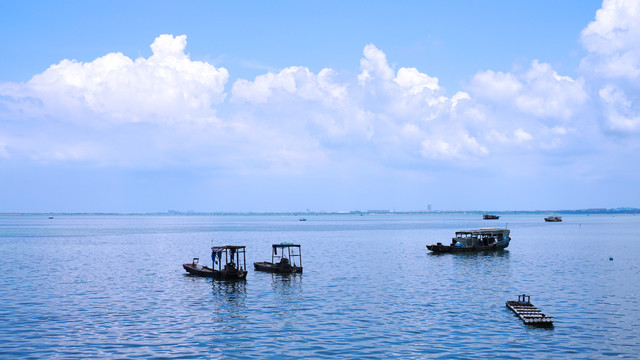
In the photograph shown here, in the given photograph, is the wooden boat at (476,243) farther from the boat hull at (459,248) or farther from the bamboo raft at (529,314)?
the bamboo raft at (529,314)

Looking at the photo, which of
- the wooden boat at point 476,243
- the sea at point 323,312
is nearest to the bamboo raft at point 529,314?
the sea at point 323,312

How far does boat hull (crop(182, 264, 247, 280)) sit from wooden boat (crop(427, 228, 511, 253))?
39.9 meters

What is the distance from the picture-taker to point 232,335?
29453mm

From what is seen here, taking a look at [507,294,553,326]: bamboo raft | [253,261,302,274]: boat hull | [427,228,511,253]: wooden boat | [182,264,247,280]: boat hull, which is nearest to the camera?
[507,294,553,326]: bamboo raft

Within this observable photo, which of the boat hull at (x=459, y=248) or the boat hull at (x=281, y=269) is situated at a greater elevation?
the boat hull at (x=281, y=269)

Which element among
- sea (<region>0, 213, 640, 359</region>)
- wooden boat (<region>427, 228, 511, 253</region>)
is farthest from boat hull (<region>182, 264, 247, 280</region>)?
wooden boat (<region>427, 228, 511, 253</region>)

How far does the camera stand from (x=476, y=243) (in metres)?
87.7

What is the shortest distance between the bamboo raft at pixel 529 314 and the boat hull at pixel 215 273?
25279mm

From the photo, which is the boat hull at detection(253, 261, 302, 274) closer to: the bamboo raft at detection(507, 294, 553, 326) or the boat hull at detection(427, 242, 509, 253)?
the bamboo raft at detection(507, 294, 553, 326)

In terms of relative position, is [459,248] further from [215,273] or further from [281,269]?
[215,273]

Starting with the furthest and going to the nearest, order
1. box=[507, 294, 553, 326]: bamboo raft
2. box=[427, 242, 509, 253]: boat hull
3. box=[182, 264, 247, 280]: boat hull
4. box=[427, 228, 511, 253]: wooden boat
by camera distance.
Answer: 1. box=[427, 228, 511, 253]: wooden boat
2. box=[427, 242, 509, 253]: boat hull
3. box=[182, 264, 247, 280]: boat hull
4. box=[507, 294, 553, 326]: bamboo raft

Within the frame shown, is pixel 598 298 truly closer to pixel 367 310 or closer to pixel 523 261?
pixel 367 310

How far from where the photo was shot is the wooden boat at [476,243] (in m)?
82.8

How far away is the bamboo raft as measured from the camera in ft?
101
